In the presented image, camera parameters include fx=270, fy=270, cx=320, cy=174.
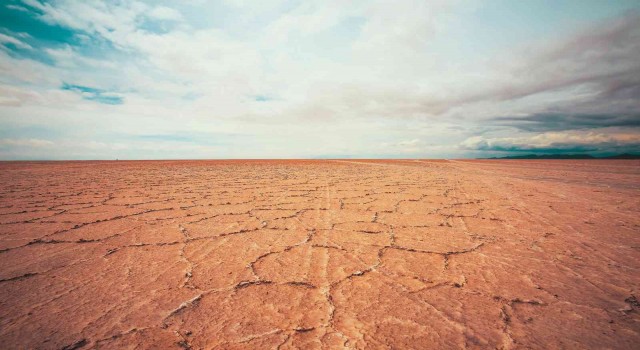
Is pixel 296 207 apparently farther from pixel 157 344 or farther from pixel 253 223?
pixel 157 344

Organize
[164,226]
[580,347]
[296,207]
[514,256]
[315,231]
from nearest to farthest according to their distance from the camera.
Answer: [580,347] < [514,256] < [315,231] < [164,226] < [296,207]

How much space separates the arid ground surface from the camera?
1100 mm

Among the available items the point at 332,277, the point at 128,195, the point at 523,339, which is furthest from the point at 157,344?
the point at 128,195

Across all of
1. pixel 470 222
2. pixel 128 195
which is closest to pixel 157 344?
pixel 470 222

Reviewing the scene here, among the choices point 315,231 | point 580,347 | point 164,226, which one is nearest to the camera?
point 580,347

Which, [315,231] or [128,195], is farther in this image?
[128,195]

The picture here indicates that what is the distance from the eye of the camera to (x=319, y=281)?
155 centimetres

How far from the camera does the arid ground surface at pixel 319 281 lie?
43.3 inches

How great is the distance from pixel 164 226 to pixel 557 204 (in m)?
4.90

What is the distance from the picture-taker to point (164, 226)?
2.65 metres

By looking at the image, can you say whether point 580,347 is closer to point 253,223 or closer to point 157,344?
point 157,344

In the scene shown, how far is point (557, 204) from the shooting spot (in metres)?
Result: 3.70

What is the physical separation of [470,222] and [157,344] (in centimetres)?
282

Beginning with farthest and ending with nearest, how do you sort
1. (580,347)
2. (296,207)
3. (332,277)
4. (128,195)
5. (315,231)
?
(128,195), (296,207), (315,231), (332,277), (580,347)
